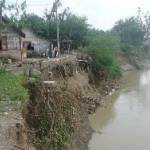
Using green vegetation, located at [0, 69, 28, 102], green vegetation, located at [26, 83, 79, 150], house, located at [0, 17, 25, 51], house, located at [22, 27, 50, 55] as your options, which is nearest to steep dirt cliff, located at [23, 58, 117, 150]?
green vegetation, located at [26, 83, 79, 150]

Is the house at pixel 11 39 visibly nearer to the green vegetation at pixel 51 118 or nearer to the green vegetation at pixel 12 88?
the green vegetation at pixel 12 88

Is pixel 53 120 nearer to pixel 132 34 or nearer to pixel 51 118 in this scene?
pixel 51 118

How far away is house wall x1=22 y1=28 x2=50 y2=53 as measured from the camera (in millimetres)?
38950

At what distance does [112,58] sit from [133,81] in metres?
6.49

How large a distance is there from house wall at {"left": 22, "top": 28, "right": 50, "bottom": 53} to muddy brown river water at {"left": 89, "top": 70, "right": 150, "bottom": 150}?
1043cm

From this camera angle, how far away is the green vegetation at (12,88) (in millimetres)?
14227

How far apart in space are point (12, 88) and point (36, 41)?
25239 mm

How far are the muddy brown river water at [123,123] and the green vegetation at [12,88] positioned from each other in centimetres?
399

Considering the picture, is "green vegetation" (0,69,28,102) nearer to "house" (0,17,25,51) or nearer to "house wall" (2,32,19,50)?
"house" (0,17,25,51)

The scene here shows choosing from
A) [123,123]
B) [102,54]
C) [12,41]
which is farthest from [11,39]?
[123,123]

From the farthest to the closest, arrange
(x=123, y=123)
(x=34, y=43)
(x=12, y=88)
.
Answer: (x=34, y=43), (x=123, y=123), (x=12, y=88)

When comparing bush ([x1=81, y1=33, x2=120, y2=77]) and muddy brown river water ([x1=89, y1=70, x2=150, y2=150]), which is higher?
bush ([x1=81, y1=33, x2=120, y2=77])

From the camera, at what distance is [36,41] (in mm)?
40219

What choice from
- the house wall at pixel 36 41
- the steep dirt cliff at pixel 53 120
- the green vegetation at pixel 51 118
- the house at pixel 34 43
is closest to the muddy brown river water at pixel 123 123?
the steep dirt cliff at pixel 53 120
